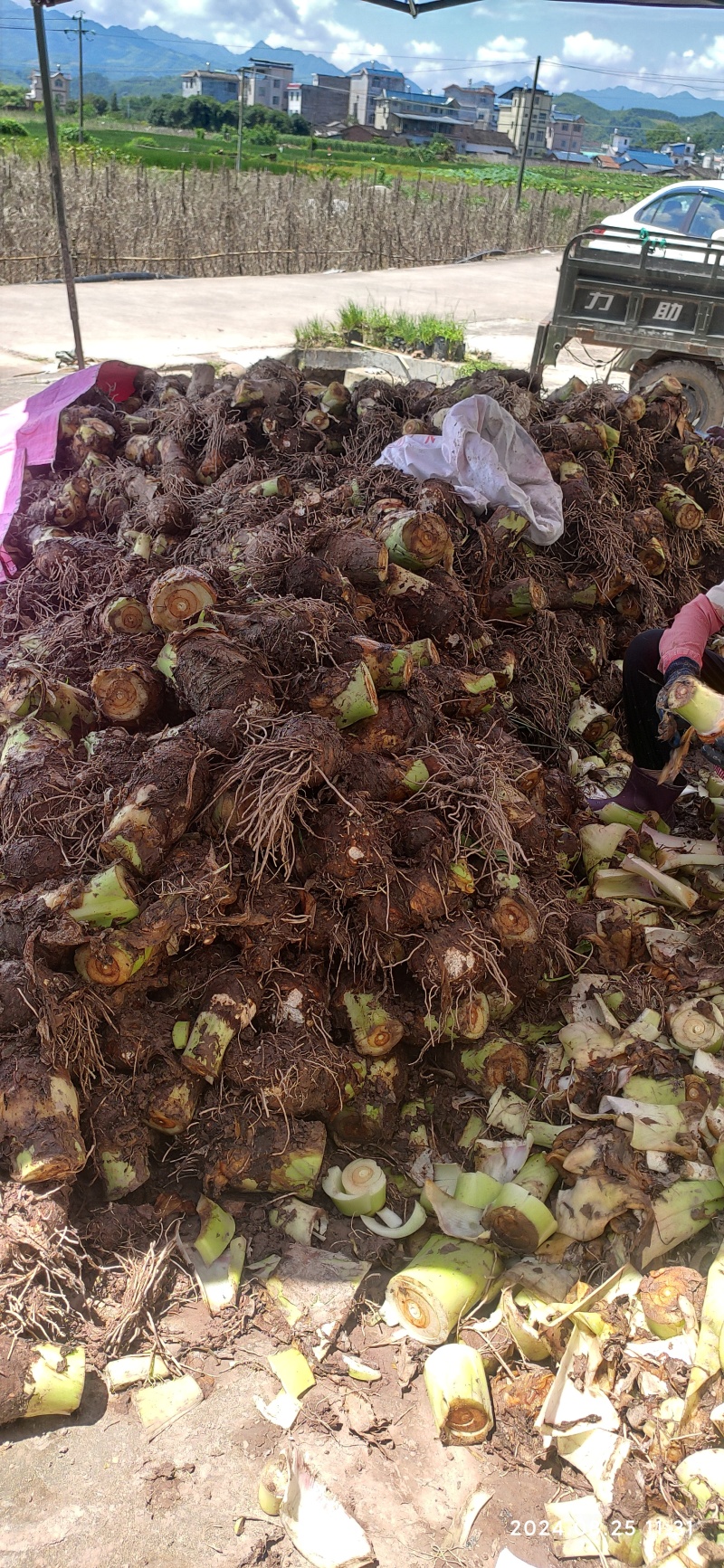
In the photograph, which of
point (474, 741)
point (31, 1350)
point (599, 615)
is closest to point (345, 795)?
point (474, 741)

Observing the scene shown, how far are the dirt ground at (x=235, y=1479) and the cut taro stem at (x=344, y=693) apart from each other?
1651 mm

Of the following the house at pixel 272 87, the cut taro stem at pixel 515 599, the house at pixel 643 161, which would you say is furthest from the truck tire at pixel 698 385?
the house at pixel 272 87

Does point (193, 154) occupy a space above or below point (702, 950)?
above

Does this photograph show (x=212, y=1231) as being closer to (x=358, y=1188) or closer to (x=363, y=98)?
(x=358, y=1188)

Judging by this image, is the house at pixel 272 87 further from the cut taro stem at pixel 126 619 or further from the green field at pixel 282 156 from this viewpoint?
the cut taro stem at pixel 126 619

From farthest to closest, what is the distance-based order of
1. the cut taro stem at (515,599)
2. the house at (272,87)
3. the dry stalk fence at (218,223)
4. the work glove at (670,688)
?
the house at (272,87), the dry stalk fence at (218,223), the cut taro stem at (515,599), the work glove at (670,688)

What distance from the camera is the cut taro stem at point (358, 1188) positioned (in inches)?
94.8

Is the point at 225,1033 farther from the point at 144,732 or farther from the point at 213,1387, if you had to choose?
the point at 144,732

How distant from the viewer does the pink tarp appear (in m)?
4.83

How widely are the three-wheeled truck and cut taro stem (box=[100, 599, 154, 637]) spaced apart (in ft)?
21.4

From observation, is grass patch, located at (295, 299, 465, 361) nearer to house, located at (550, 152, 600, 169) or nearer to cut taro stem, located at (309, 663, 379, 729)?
cut taro stem, located at (309, 663, 379, 729)

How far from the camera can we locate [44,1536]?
68.2 inches

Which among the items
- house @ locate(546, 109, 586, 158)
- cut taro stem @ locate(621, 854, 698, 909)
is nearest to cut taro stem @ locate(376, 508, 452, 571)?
cut taro stem @ locate(621, 854, 698, 909)

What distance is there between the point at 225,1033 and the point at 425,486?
2.41 m
